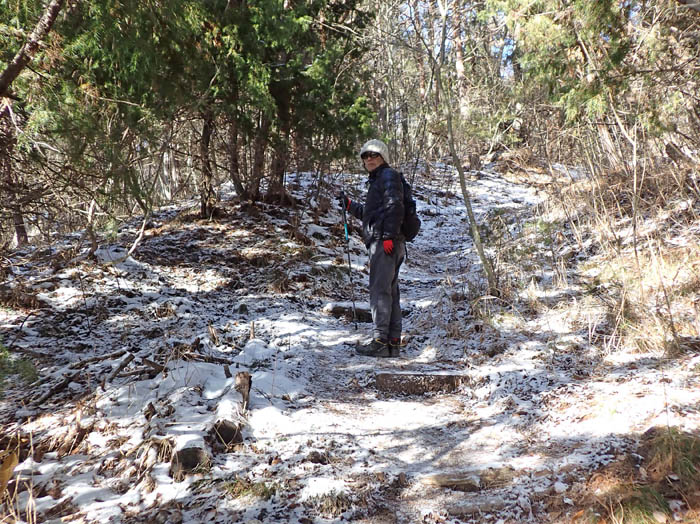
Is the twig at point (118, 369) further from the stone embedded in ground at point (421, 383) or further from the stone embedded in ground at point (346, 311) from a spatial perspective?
the stone embedded in ground at point (346, 311)

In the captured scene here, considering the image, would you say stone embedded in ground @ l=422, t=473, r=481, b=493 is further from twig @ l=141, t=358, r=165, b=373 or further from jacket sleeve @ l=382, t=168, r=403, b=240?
jacket sleeve @ l=382, t=168, r=403, b=240

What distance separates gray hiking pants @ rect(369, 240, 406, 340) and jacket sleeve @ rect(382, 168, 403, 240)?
0.56 ft

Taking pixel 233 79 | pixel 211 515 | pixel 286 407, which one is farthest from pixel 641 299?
pixel 233 79

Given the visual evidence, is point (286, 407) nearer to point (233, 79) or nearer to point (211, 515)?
point (211, 515)

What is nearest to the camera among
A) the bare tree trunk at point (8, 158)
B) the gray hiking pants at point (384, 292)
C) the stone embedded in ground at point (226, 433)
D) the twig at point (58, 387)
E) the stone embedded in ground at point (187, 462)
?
the stone embedded in ground at point (187, 462)

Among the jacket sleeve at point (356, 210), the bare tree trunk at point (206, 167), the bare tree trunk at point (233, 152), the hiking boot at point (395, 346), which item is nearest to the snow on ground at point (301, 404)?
the hiking boot at point (395, 346)

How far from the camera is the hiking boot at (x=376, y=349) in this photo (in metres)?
4.50

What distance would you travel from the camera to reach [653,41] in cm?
573

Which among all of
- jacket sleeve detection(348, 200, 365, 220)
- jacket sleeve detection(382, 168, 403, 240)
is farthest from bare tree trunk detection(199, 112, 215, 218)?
jacket sleeve detection(382, 168, 403, 240)

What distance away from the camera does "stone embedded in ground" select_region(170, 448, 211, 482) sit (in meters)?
2.26

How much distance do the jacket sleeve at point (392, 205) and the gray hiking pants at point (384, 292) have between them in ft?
0.56

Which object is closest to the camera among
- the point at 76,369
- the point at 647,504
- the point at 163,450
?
the point at 647,504

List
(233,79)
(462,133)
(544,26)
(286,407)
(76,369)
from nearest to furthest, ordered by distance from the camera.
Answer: (286,407), (76,369), (544,26), (233,79), (462,133)

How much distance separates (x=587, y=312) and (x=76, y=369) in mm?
4480
